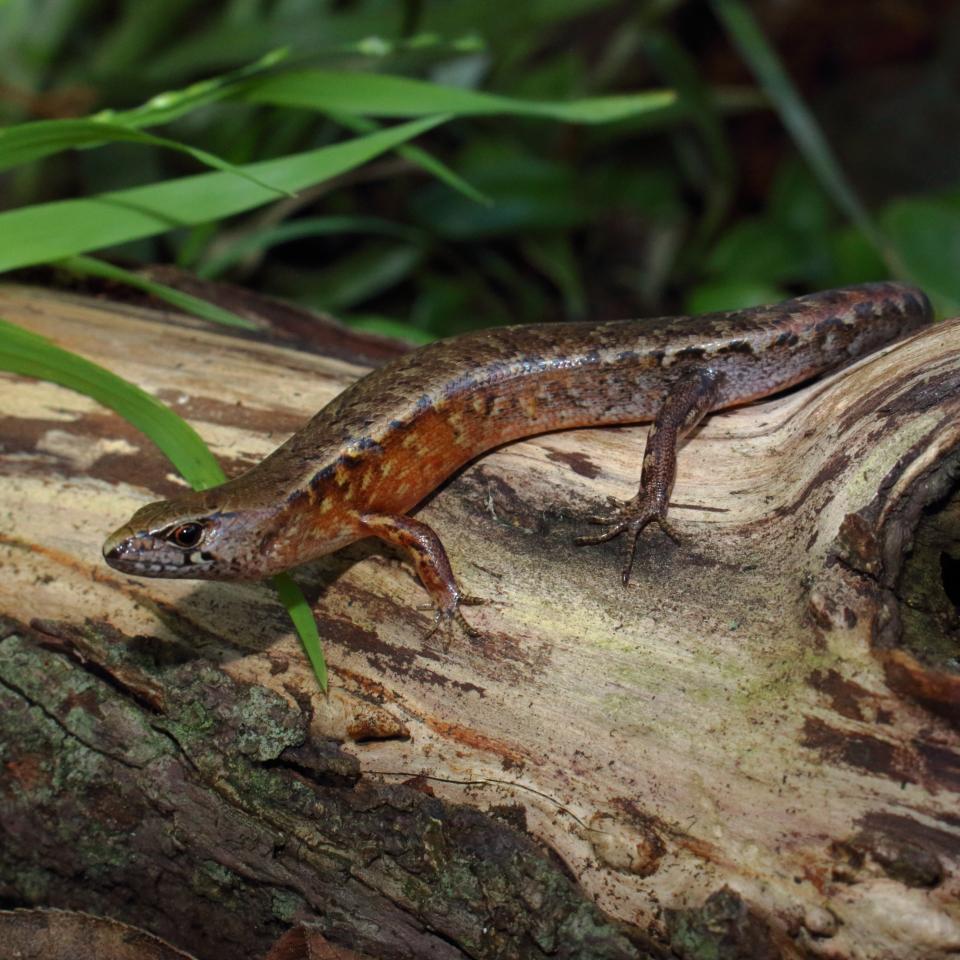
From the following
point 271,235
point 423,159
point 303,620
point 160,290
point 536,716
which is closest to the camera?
point 536,716

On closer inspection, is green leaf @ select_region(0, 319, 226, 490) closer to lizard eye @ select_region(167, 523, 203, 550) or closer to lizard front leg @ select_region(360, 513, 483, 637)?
lizard eye @ select_region(167, 523, 203, 550)

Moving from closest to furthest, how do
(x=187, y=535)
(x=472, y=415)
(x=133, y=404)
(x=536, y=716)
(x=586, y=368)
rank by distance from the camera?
(x=536, y=716) < (x=187, y=535) < (x=133, y=404) < (x=472, y=415) < (x=586, y=368)

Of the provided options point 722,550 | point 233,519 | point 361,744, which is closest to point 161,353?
point 233,519

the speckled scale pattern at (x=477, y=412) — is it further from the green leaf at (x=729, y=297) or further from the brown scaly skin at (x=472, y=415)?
the green leaf at (x=729, y=297)

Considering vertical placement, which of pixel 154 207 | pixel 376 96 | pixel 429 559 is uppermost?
pixel 376 96

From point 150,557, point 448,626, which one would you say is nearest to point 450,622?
point 448,626

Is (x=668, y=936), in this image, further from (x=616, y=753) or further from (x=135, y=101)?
(x=135, y=101)

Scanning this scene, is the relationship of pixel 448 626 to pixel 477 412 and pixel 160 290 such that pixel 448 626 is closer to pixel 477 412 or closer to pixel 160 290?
pixel 477 412
